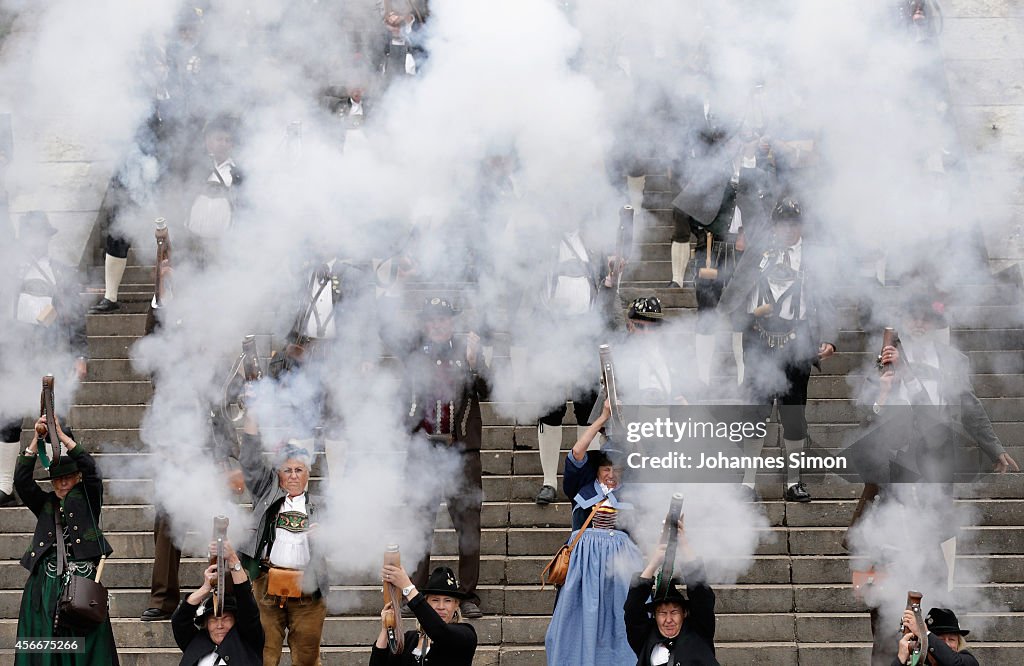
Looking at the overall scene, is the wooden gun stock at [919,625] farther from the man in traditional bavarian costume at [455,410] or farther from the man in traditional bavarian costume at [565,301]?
the man in traditional bavarian costume at [565,301]

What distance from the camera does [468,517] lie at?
1033 centimetres

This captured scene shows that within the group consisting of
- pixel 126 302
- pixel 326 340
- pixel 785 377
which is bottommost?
pixel 785 377

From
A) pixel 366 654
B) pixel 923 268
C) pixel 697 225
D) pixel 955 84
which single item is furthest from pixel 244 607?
pixel 955 84

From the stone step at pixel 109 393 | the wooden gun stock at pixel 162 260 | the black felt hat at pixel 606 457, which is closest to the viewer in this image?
the black felt hat at pixel 606 457

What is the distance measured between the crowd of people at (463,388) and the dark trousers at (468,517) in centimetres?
2

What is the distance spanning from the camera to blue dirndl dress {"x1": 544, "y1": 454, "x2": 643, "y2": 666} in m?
9.08

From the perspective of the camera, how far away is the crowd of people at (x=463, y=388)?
8539mm

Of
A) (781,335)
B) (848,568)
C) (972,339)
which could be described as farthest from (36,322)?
(972,339)

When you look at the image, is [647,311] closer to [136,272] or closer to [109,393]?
[109,393]

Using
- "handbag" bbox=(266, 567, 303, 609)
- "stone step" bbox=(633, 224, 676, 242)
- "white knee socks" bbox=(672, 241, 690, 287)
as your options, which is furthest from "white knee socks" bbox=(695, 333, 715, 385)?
"handbag" bbox=(266, 567, 303, 609)

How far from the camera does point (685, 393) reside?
11.0m

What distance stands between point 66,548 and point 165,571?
100cm

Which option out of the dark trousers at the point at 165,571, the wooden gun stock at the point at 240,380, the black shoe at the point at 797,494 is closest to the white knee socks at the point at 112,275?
the dark trousers at the point at 165,571

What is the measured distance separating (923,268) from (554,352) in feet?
11.9
